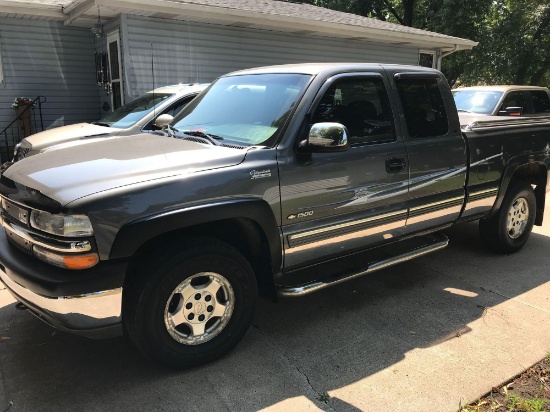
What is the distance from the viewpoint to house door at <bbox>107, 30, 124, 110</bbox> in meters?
10.4

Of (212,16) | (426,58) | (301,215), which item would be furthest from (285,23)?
(301,215)

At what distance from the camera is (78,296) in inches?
98.8

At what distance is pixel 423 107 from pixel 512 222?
6.56 ft

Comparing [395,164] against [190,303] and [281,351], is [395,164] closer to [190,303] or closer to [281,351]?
[281,351]

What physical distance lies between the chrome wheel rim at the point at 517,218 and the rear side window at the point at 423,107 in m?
1.60

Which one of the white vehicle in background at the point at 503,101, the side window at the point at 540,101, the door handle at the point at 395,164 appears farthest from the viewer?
the side window at the point at 540,101

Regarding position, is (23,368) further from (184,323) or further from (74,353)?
(184,323)

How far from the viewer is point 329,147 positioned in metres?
3.16

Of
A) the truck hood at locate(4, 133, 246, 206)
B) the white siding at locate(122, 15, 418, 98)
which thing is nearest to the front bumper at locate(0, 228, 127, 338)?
the truck hood at locate(4, 133, 246, 206)

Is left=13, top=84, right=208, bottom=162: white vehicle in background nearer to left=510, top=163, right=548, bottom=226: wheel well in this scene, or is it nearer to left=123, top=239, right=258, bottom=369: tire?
left=123, top=239, right=258, bottom=369: tire

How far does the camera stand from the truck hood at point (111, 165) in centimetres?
264

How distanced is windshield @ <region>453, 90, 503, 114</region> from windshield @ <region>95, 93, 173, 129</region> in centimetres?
587

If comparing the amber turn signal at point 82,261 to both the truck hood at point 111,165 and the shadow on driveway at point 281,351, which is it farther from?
the shadow on driveway at point 281,351

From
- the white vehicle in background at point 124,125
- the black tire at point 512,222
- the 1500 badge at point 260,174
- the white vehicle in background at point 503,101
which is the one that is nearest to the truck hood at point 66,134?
the white vehicle in background at point 124,125
